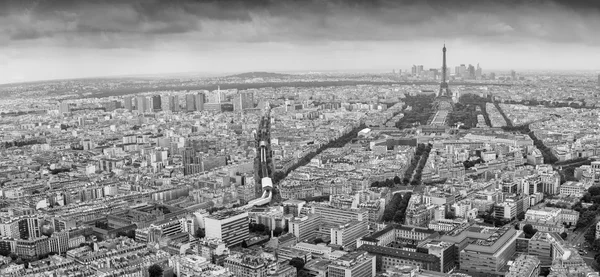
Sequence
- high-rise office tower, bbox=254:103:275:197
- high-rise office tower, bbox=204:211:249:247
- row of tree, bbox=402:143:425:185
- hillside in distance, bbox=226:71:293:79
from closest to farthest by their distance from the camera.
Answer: high-rise office tower, bbox=204:211:249:247 → row of tree, bbox=402:143:425:185 → high-rise office tower, bbox=254:103:275:197 → hillside in distance, bbox=226:71:293:79

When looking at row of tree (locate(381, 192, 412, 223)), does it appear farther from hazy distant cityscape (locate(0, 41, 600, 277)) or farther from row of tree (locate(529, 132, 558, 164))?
row of tree (locate(529, 132, 558, 164))

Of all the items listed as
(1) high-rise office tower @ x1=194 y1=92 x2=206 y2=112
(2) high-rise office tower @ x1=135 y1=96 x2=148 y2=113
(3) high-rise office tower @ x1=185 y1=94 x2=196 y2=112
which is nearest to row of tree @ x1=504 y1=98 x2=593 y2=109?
(1) high-rise office tower @ x1=194 y1=92 x2=206 y2=112

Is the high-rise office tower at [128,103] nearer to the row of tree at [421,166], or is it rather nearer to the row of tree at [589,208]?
the row of tree at [421,166]

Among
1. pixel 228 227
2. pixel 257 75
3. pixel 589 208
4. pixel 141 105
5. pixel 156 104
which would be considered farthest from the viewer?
pixel 257 75

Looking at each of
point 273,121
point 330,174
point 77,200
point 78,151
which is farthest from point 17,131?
point 330,174

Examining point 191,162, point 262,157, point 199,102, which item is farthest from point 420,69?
point 191,162

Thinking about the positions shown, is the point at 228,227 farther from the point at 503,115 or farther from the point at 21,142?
the point at 503,115

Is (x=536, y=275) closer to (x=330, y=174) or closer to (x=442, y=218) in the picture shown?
(x=442, y=218)

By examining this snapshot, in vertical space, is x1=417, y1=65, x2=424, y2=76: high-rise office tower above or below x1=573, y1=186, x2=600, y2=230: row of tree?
above
